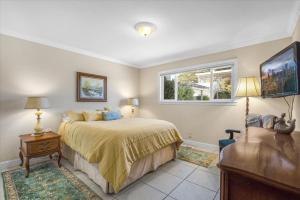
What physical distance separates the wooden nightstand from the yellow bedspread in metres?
0.22

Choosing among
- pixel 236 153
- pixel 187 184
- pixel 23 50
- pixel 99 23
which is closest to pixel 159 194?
pixel 187 184

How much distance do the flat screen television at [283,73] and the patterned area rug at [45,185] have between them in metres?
2.56

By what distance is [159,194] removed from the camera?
1910 millimetres

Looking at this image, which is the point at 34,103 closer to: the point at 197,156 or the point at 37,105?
the point at 37,105

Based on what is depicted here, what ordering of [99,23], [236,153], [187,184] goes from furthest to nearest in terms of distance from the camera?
[99,23], [187,184], [236,153]

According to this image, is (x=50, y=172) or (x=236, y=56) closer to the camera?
(x=50, y=172)

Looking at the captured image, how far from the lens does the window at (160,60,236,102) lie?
3.45 meters

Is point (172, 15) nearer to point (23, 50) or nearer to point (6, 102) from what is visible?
point (23, 50)

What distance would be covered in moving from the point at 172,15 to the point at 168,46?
1219 millimetres

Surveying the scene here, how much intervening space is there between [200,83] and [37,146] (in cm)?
376

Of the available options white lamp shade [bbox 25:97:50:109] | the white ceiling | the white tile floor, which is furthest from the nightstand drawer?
the white ceiling

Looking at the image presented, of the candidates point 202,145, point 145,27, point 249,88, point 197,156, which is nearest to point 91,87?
point 145,27

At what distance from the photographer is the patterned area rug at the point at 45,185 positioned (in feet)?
6.06

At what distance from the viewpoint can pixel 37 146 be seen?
7.91ft
